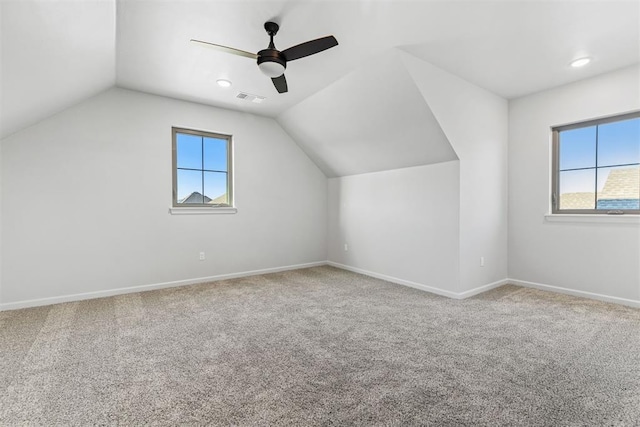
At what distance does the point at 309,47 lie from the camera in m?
2.24

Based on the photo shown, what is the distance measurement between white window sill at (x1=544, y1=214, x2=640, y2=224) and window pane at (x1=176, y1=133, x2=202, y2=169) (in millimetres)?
4922

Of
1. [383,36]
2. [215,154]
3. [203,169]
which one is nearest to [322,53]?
[383,36]

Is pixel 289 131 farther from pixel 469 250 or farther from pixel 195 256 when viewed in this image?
pixel 469 250

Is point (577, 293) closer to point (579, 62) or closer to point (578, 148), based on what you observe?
point (578, 148)

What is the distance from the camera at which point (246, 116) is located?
184 inches

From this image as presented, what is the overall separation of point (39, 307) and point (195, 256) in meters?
1.69

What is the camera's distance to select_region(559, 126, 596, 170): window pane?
3.51 m

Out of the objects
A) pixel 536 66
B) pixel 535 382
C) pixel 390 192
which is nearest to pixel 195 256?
pixel 390 192

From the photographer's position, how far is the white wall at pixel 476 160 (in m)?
3.30

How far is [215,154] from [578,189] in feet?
16.4

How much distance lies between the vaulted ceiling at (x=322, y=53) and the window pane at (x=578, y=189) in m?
1.15

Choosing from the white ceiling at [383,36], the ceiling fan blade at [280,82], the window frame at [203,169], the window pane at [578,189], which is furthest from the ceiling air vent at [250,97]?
the window pane at [578,189]

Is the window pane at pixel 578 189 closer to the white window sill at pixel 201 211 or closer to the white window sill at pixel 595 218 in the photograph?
the white window sill at pixel 595 218

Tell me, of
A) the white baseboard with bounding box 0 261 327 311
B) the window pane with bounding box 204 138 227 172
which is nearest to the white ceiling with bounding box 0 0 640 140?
the window pane with bounding box 204 138 227 172
